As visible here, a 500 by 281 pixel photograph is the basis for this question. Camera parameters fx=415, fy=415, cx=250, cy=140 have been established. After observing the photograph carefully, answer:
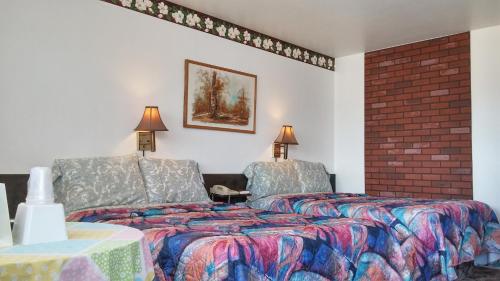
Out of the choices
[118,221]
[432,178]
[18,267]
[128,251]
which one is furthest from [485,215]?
[18,267]

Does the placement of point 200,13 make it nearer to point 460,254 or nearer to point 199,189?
point 199,189

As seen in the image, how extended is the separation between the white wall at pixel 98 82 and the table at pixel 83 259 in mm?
2027

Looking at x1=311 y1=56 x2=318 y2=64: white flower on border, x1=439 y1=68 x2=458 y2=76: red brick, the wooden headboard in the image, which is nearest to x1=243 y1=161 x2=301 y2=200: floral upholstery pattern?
the wooden headboard

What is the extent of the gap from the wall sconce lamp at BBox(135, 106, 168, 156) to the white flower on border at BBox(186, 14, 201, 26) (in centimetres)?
94

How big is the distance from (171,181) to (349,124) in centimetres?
283

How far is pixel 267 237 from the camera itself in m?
1.79

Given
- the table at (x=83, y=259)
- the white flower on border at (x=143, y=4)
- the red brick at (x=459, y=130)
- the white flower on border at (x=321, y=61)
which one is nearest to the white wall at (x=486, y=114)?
the red brick at (x=459, y=130)

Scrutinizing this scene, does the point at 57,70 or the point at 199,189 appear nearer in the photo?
the point at 57,70

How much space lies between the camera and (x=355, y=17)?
3.97 metres

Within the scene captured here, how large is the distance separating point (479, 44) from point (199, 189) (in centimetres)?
321

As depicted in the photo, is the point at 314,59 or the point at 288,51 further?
the point at 314,59

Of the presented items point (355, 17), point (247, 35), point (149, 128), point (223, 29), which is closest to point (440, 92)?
point (355, 17)

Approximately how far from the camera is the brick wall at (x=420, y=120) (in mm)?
4355

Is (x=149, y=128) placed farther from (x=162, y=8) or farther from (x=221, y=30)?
(x=221, y=30)
